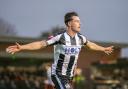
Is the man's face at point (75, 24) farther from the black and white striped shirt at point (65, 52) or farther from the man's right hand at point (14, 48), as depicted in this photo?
the man's right hand at point (14, 48)

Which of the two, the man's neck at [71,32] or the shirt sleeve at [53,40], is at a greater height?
the man's neck at [71,32]

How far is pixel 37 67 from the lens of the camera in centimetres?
4066

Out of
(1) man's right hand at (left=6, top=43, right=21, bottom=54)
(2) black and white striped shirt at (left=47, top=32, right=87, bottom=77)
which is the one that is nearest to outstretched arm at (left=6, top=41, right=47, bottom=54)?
(1) man's right hand at (left=6, top=43, right=21, bottom=54)

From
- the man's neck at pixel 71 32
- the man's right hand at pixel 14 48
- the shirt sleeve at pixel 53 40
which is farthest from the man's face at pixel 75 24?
the man's right hand at pixel 14 48

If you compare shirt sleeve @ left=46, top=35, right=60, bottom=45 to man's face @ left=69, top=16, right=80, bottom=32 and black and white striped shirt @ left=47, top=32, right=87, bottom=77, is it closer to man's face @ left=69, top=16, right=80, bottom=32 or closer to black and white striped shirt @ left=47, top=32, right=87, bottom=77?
black and white striped shirt @ left=47, top=32, right=87, bottom=77

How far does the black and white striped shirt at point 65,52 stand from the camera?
7465mm

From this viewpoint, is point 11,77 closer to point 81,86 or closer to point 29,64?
point 81,86

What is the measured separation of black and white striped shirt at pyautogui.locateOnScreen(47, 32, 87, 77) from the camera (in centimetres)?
746

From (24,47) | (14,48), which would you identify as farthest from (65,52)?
(14,48)

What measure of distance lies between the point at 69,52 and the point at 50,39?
1.23 feet

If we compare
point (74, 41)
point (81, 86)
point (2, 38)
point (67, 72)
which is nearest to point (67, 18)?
point (74, 41)

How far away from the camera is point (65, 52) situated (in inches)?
294

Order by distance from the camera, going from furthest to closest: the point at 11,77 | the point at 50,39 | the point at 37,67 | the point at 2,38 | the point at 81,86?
the point at 37,67 → the point at 2,38 → the point at 11,77 → the point at 81,86 → the point at 50,39

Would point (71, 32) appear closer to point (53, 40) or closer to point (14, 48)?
point (53, 40)
